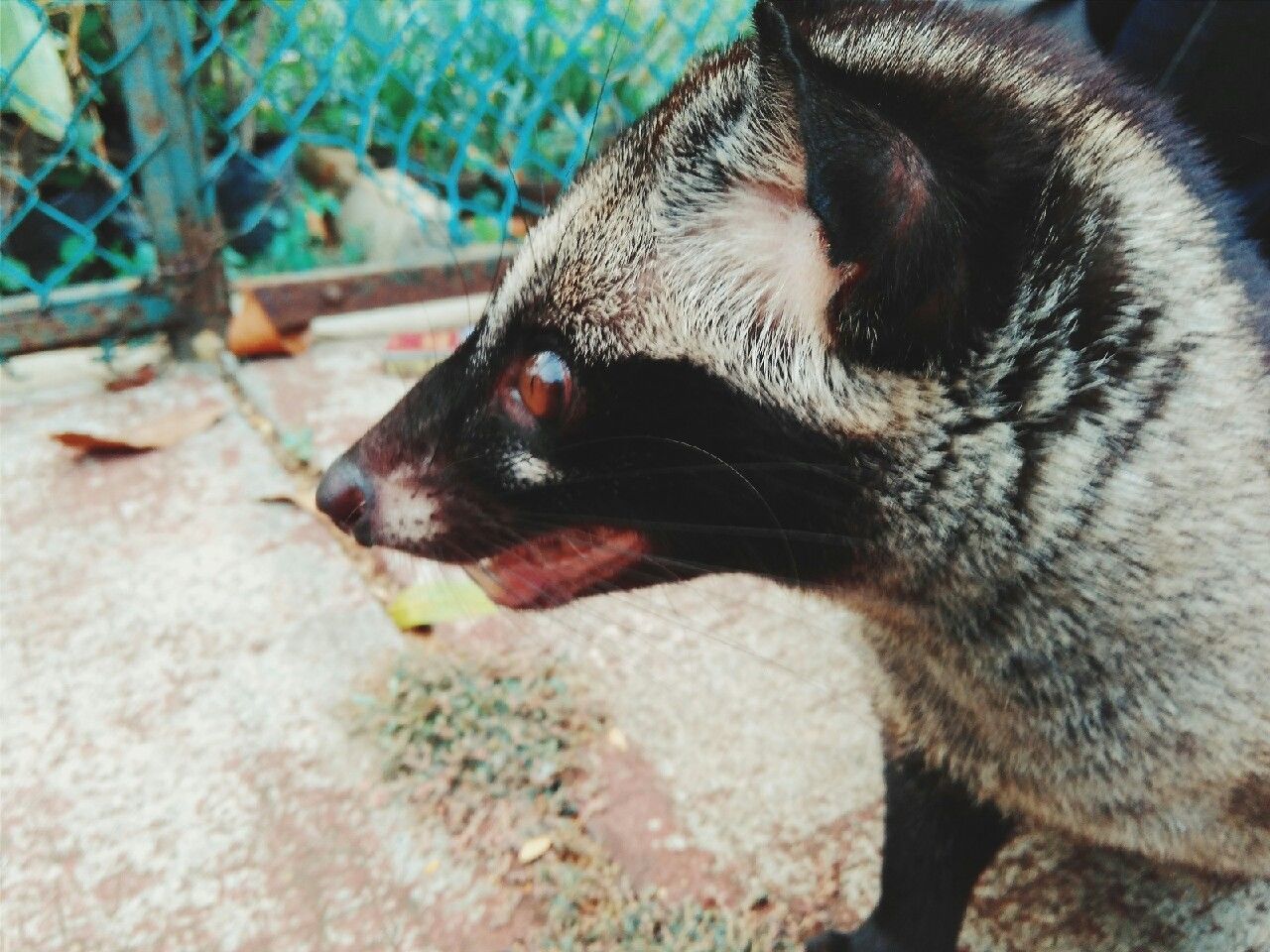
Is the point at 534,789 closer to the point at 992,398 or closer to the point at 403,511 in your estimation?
the point at 403,511

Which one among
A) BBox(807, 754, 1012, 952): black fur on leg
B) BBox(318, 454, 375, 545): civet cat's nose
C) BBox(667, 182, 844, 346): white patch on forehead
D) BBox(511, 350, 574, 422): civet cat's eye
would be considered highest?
BBox(667, 182, 844, 346): white patch on forehead

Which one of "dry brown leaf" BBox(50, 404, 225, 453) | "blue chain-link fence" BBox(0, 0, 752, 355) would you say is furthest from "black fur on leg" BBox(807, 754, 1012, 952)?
"dry brown leaf" BBox(50, 404, 225, 453)

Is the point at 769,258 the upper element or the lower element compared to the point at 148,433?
upper

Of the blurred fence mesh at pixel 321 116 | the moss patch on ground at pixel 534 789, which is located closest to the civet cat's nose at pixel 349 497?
the moss patch on ground at pixel 534 789

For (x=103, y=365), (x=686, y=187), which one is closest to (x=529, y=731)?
(x=686, y=187)

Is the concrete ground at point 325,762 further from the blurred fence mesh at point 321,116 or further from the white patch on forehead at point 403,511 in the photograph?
the blurred fence mesh at point 321,116

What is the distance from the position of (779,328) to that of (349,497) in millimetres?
749

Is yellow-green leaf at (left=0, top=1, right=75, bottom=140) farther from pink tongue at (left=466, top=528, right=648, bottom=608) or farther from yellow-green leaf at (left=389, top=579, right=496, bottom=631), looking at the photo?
pink tongue at (left=466, top=528, right=648, bottom=608)

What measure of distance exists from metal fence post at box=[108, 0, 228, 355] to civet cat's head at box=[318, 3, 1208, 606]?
213 cm

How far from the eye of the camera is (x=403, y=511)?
162cm

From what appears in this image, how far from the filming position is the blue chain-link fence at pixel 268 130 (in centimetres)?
321

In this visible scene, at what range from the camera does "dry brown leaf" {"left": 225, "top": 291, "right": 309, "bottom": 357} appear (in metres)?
3.54

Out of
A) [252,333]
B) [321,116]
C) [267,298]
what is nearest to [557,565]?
[252,333]

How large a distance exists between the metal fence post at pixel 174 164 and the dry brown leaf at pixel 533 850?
237 cm
